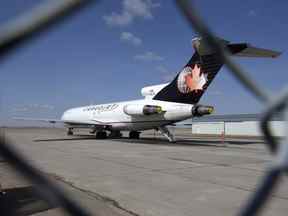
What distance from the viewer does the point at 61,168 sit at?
35.8ft

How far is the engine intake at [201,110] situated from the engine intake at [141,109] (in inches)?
110

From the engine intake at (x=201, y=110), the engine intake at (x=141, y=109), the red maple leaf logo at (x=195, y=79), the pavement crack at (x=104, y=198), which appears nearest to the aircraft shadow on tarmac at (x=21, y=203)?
the pavement crack at (x=104, y=198)

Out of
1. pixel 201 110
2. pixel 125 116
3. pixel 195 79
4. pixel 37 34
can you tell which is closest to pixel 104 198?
pixel 37 34

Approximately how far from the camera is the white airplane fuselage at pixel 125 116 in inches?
960

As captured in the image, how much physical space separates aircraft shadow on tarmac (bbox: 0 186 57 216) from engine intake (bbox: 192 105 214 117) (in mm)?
16824

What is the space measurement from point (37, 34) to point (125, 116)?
2860 centimetres

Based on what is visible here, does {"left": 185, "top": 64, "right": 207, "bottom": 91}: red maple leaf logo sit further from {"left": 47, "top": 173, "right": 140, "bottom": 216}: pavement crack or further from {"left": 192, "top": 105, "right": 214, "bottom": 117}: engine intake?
{"left": 47, "top": 173, "right": 140, "bottom": 216}: pavement crack

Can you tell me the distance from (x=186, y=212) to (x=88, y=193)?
2.23 metres

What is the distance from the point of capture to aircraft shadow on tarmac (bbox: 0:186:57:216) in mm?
5612

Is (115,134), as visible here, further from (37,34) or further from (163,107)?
(37,34)

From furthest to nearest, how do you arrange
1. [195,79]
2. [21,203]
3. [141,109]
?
[141,109]
[195,79]
[21,203]

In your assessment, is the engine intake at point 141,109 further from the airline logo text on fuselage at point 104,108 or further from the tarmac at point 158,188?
the tarmac at point 158,188

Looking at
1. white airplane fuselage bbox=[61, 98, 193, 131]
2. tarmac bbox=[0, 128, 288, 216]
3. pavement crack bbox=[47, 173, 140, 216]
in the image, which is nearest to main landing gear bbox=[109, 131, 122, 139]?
white airplane fuselage bbox=[61, 98, 193, 131]

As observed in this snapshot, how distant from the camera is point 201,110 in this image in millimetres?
22922
